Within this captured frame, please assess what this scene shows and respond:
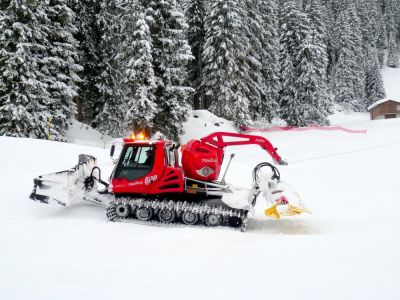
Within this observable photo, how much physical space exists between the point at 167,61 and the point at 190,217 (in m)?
20.0

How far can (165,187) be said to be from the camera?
9.95 m

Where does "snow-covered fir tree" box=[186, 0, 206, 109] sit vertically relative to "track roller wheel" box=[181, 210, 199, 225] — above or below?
above

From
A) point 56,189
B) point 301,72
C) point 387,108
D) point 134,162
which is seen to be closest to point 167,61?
point 134,162

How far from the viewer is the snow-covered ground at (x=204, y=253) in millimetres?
5512

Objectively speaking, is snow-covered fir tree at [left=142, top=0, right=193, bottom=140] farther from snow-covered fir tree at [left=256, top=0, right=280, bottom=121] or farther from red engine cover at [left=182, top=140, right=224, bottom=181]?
red engine cover at [left=182, top=140, right=224, bottom=181]

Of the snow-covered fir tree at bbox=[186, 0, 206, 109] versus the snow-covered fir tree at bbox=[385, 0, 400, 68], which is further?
the snow-covered fir tree at bbox=[385, 0, 400, 68]

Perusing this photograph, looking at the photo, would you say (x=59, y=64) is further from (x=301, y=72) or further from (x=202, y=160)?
(x=301, y=72)

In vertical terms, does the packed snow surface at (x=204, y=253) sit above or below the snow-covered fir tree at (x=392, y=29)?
below

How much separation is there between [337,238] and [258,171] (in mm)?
3144

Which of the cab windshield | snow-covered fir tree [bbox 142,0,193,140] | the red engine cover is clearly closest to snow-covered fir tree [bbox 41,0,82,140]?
snow-covered fir tree [bbox 142,0,193,140]

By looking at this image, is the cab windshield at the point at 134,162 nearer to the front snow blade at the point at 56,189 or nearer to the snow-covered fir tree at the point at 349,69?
the front snow blade at the point at 56,189

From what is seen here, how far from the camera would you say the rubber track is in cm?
939

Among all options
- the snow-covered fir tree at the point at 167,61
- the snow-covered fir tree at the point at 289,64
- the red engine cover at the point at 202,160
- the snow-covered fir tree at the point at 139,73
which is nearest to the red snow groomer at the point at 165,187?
the red engine cover at the point at 202,160

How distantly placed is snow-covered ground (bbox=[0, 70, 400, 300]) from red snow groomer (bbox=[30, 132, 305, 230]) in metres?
0.45
